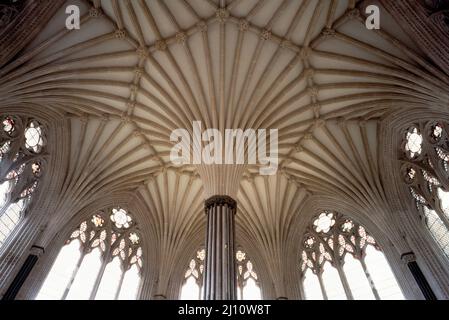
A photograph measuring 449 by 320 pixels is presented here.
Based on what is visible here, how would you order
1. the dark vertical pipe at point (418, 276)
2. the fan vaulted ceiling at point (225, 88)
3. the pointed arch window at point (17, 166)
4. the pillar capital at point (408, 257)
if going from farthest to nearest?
the pillar capital at point (408, 257)
the pointed arch window at point (17, 166)
the fan vaulted ceiling at point (225, 88)
the dark vertical pipe at point (418, 276)

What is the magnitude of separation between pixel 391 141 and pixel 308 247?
6518 mm

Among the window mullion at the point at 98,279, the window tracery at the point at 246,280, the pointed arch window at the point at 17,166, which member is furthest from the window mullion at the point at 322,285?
the pointed arch window at the point at 17,166

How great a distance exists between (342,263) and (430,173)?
5.56 meters

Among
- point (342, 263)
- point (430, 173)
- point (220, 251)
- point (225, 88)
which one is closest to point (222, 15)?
point (225, 88)

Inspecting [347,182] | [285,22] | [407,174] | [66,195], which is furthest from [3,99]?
[407,174]

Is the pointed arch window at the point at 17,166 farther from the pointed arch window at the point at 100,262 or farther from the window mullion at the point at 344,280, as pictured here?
the window mullion at the point at 344,280

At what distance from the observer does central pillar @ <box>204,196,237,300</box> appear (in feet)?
30.5

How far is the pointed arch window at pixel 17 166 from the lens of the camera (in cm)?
1241

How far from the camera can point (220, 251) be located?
10219 mm

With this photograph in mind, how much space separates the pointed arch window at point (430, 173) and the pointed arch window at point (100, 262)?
12.6 meters

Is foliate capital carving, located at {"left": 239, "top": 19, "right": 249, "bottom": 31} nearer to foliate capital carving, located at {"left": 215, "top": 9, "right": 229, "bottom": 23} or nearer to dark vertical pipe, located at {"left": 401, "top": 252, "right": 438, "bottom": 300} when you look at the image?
foliate capital carving, located at {"left": 215, "top": 9, "right": 229, "bottom": 23}

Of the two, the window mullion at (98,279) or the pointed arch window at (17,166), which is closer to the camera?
the pointed arch window at (17,166)

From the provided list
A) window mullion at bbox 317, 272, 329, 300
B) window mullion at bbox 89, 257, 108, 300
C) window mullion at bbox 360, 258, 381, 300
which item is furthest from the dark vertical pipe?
window mullion at bbox 89, 257, 108, 300

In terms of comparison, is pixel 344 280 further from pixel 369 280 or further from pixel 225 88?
pixel 225 88
